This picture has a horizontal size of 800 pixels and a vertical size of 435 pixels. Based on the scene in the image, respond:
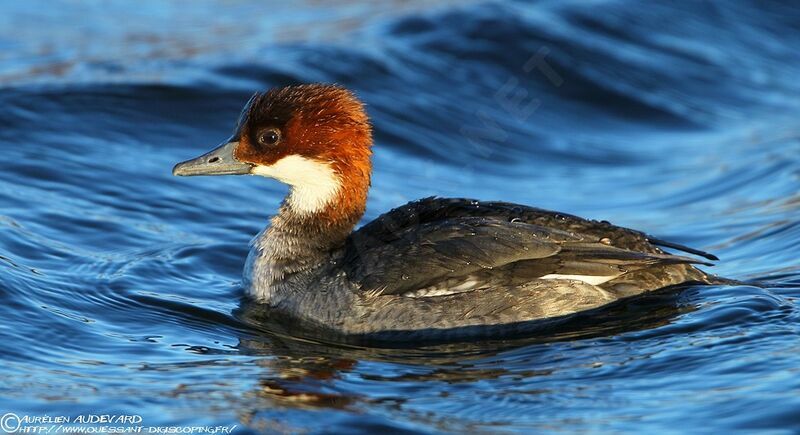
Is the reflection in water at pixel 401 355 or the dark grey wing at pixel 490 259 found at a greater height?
the dark grey wing at pixel 490 259

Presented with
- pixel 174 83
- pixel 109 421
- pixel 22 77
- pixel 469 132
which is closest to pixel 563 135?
pixel 469 132

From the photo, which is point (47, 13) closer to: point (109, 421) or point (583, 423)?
point (109, 421)

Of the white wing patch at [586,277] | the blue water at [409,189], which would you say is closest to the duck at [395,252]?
the white wing patch at [586,277]

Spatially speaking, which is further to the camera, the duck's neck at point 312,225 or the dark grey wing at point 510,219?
the duck's neck at point 312,225

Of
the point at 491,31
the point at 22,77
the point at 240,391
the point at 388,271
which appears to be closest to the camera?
the point at 240,391

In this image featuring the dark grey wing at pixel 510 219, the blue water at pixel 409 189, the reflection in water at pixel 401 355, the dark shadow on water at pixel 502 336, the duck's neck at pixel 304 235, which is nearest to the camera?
the blue water at pixel 409 189

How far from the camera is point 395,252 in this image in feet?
26.7

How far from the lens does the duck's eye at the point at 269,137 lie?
8820mm

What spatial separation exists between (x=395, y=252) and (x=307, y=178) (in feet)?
3.68

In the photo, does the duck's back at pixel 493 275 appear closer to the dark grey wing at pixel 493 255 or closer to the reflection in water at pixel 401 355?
the dark grey wing at pixel 493 255

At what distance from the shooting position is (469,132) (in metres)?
14.5

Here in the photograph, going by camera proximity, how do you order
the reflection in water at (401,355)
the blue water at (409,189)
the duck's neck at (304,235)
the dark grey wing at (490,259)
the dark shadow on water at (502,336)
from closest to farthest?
the blue water at (409,189)
the reflection in water at (401,355)
the dark shadow on water at (502,336)
the dark grey wing at (490,259)
the duck's neck at (304,235)

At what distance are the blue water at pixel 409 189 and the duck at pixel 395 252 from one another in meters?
0.21

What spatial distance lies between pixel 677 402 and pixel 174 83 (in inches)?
346
